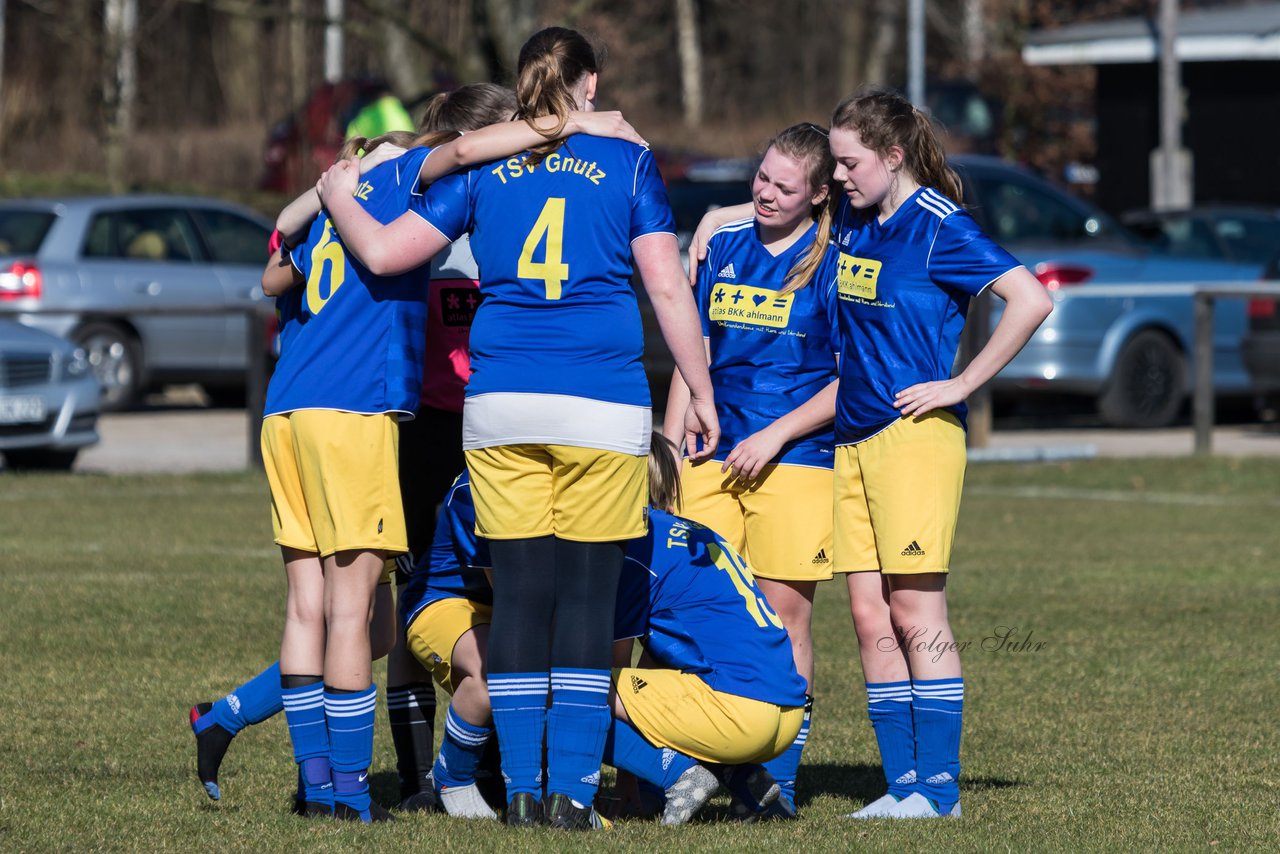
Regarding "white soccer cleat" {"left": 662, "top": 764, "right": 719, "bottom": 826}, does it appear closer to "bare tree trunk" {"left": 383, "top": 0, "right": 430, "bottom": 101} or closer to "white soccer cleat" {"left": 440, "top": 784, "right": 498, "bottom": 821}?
"white soccer cleat" {"left": 440, "top": 784, "right": 498, "bottom": 821}

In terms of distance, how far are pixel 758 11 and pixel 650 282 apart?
1695 inches

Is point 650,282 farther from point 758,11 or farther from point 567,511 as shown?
point 758,11

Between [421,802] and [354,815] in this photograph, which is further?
[421,802]

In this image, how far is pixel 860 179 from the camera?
5.07 meters

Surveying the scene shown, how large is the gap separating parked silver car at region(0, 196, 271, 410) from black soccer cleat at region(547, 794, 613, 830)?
12.2 m

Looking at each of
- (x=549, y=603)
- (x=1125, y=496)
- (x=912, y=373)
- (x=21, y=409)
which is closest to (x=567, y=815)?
(x=549, y=603)

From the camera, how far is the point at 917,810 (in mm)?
5086

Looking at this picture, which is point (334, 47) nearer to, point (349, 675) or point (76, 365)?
point (76, 365)

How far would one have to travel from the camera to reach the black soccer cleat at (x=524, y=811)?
479 centimetres

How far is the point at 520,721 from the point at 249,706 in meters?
0.78

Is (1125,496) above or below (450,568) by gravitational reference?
below

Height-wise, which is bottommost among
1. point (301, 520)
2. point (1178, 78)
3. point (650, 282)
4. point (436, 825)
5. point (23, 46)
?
point (436, 825)

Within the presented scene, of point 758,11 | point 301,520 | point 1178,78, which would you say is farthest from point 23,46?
point 301,520

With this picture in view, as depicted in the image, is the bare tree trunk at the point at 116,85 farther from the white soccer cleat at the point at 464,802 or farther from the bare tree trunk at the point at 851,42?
the white soccer cleat at the point at 464,802
